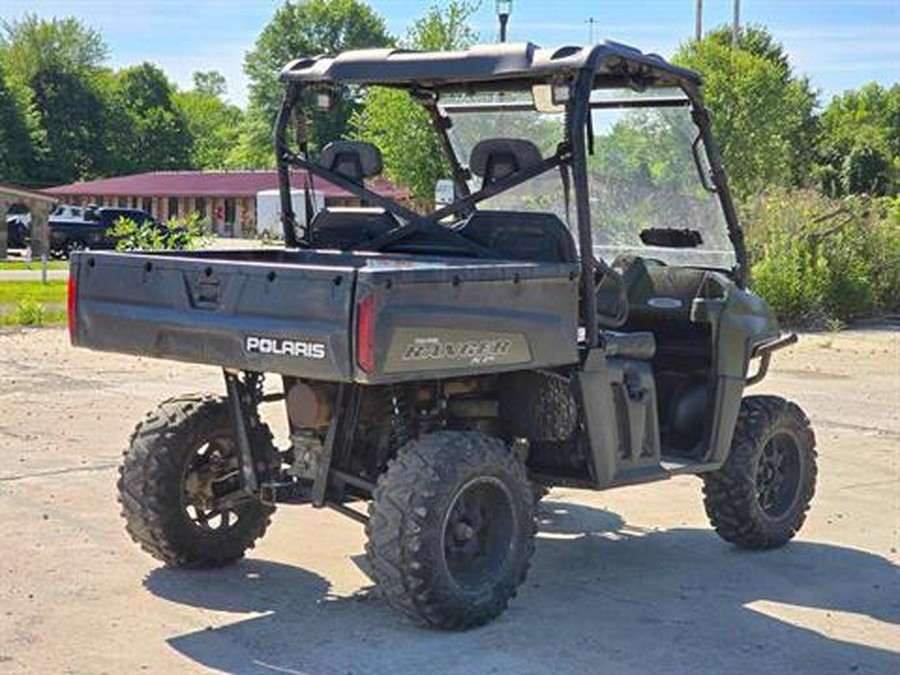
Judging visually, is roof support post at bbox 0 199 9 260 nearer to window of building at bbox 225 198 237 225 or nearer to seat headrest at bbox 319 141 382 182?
window of building at bbox 225 198 237 225

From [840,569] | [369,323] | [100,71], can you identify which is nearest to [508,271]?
[369,323]

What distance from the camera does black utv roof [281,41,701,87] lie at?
6.07 meters

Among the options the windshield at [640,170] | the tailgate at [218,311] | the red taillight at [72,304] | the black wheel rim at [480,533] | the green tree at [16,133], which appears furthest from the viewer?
the green tree at [16,133]

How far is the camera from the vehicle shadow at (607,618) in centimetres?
536

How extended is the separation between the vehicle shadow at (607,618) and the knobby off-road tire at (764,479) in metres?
0.14

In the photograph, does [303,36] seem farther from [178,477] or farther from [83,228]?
[178,477]

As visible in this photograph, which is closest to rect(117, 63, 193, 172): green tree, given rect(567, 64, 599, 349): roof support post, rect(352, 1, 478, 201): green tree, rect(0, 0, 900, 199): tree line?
rect(0, 0, 900, 199): tree line

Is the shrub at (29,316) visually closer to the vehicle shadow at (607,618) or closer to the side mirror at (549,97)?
the vehicle shadow at (607,618)

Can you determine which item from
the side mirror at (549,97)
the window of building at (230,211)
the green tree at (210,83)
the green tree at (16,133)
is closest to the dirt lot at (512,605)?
the side mirror at (549,97)

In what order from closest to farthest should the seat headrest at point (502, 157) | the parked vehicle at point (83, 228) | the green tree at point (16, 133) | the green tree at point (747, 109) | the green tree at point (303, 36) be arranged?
the seat headrest at point (502, 157), the green tree at point (747, 109), the parked vehicle at point (83, 228), the green tree at point (16, 133), the green tree at point (303, 36)

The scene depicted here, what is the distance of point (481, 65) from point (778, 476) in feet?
8.89

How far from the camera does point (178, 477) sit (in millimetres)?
6285

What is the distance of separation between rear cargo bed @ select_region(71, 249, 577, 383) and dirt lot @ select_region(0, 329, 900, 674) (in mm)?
1031

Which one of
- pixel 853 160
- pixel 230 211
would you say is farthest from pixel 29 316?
pixel 230 211
